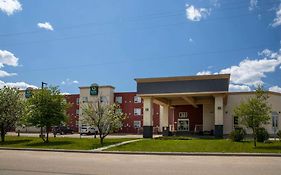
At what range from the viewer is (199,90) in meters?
37.9

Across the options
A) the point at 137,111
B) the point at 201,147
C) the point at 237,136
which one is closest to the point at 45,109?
the point at 201,147

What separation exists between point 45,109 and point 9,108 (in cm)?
562

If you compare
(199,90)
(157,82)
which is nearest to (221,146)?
(199,90)

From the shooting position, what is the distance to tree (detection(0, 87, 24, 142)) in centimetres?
3840

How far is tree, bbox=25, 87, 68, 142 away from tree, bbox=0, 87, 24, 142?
300 cm

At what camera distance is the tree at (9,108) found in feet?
126

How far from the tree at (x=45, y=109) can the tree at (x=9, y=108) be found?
3.00 meters

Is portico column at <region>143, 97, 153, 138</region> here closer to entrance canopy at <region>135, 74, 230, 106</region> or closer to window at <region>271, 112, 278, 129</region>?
entrance canopy at <region>135, 74, 230, 106</region>

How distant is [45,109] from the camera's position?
36156 mm

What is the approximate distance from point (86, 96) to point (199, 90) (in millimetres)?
37680

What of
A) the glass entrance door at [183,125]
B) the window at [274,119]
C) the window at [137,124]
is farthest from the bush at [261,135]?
the window at [137,124]

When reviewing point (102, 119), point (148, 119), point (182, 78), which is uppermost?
point (182, 78)

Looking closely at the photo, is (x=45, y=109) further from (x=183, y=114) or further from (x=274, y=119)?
(x=274, y=119)

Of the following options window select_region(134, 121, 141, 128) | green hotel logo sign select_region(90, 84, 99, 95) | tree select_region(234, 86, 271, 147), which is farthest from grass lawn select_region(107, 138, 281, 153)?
green hotel logo sign select_region(90, 84, 99, 95)
